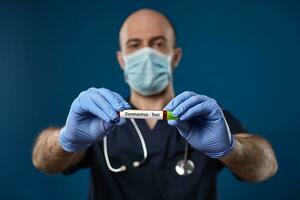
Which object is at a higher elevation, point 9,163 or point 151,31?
point 151,31

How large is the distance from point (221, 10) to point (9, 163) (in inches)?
32.3

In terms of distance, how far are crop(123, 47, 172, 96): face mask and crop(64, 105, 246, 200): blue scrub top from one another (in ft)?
0.32

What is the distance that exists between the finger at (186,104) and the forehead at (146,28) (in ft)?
1.30

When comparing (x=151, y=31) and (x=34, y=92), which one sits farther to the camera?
(x=34, y=92)

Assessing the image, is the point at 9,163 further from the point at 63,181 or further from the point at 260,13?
the point at 260,13

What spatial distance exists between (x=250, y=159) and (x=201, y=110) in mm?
231

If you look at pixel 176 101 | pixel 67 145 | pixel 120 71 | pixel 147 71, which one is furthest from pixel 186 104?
pixel 120 71

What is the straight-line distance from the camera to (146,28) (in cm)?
97

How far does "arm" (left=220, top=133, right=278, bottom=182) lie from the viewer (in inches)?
28.7

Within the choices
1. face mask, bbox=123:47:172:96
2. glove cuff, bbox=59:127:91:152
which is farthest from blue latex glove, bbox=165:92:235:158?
face mask, bbox=123:47:172:96

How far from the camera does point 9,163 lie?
3.91 feet

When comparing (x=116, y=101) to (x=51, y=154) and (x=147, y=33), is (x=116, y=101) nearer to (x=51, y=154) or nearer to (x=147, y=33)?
(x=51, y=154)

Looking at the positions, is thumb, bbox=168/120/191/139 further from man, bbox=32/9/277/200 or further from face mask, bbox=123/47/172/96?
face mask, bbox=123/47/172/96

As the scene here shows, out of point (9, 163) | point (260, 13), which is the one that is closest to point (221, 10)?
point (260, 13)
